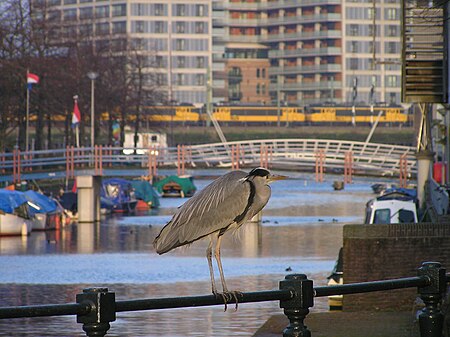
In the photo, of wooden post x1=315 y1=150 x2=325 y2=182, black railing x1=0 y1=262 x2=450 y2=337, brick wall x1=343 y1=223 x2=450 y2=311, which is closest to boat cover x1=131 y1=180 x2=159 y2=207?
wooden post x1=315 y1=150 x2=325 y2=182

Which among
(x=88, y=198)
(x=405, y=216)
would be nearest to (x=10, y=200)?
(x=88, y=198)

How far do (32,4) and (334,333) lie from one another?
269 ft

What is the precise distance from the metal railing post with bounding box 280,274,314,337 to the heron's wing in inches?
48.3

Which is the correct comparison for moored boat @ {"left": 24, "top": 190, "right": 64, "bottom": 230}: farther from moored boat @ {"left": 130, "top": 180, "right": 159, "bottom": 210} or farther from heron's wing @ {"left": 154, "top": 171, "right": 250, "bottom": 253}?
heron's wing @ {"left": 154, "top": 171, "right": 250, "bottom": 253}

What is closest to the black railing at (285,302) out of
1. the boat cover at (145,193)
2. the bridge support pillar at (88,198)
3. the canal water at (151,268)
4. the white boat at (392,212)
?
the canal water at (151,268)

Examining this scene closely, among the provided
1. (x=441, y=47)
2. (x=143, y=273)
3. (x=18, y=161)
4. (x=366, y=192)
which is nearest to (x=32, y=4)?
(x=18, y=161)

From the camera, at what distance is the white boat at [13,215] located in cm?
6625

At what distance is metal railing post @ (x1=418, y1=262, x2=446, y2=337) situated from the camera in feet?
43.0

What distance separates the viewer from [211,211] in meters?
12.5

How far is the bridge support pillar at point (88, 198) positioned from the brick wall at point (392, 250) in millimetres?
49700

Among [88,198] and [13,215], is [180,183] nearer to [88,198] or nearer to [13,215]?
[88,198]

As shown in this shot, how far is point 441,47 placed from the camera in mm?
39812

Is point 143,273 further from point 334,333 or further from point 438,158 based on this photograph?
point 438,158

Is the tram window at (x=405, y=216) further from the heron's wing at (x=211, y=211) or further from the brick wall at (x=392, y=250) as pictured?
the heron's wing at (x=211, y=211)
